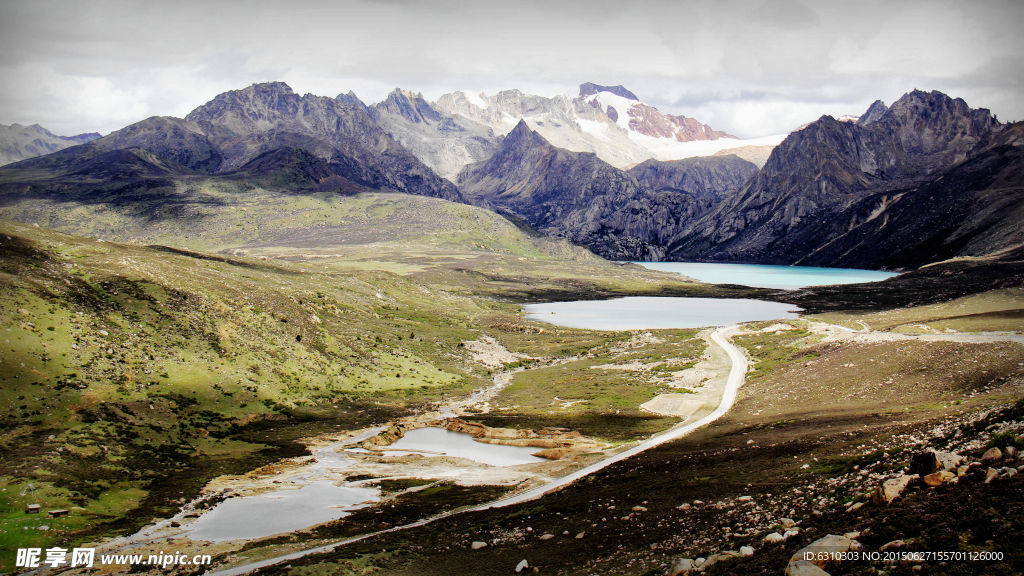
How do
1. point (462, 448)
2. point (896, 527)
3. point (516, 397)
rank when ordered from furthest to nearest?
1. point (516, 397)
2. point (462, 448)
3. point (896, 527)

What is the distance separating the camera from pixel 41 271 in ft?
289

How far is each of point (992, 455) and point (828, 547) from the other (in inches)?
396

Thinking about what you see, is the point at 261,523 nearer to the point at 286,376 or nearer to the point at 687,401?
the point at 286,376

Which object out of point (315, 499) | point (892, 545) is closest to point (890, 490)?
point (892, 545)

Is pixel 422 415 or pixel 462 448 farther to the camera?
pixel 422 415

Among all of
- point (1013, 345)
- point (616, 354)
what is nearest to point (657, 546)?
point (1013, 345)

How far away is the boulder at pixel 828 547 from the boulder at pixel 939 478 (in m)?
5.89

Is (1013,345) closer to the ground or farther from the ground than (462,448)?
farther from the ground

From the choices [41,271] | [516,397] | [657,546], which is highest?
[41,271]

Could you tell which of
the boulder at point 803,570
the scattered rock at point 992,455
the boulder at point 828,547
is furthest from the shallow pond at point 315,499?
the scattered rock at point 992,455

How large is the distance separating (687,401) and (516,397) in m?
28.1

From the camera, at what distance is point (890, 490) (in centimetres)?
2575

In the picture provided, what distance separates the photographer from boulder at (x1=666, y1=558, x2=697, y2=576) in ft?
77.8

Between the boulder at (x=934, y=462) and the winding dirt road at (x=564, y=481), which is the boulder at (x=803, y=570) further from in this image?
the winding dirt road at (x=564, y=481)
